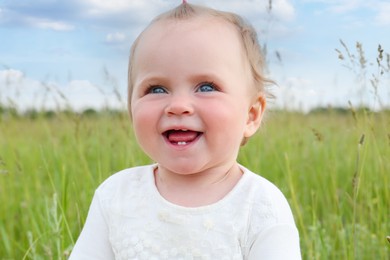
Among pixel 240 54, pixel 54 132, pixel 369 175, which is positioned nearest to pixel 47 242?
pixel 240 54

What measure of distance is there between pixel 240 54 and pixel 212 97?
192mm

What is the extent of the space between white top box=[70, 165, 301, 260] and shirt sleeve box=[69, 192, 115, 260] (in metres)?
0.06

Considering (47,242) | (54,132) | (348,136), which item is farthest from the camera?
(54,132)

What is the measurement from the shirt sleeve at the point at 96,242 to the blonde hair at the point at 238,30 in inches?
16.0

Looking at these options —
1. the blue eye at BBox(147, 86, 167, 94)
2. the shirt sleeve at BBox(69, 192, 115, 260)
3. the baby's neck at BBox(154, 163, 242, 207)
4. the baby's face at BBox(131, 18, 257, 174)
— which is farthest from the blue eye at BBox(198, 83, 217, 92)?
the shirt sleeve at BBox(69, 192, 115, 260)

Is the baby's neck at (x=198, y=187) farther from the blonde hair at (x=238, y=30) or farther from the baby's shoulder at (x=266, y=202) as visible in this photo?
the blonde hair at (x=238, y=30)

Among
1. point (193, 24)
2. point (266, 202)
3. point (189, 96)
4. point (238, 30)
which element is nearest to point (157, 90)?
point (189, 96)

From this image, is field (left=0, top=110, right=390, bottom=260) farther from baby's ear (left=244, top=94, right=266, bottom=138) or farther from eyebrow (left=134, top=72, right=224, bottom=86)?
eyebrow (left=134, top=72, right=224, bottom=86)

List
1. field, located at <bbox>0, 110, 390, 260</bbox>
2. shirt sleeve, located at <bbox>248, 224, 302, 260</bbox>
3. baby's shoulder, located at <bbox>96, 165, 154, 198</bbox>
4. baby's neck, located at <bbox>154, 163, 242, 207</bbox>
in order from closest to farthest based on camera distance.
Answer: shirt sleeve, located at <bbox>248, 224, 302, 260</bbox> < baby's neck, located at <bbox>154, 163, 242, 207</bbox> < baby's shoulder, located at <bbox>96, 165, 154, 198</bbox> < field, located at <bbox>0, 110, 390, 260</bbox>

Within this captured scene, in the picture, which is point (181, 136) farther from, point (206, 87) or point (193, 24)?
point (193, 24)

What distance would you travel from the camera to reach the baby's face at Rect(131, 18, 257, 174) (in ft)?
5.98

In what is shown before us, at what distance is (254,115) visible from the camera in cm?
204

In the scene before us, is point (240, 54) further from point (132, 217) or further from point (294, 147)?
point (294, 147)

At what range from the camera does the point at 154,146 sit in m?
1.88
